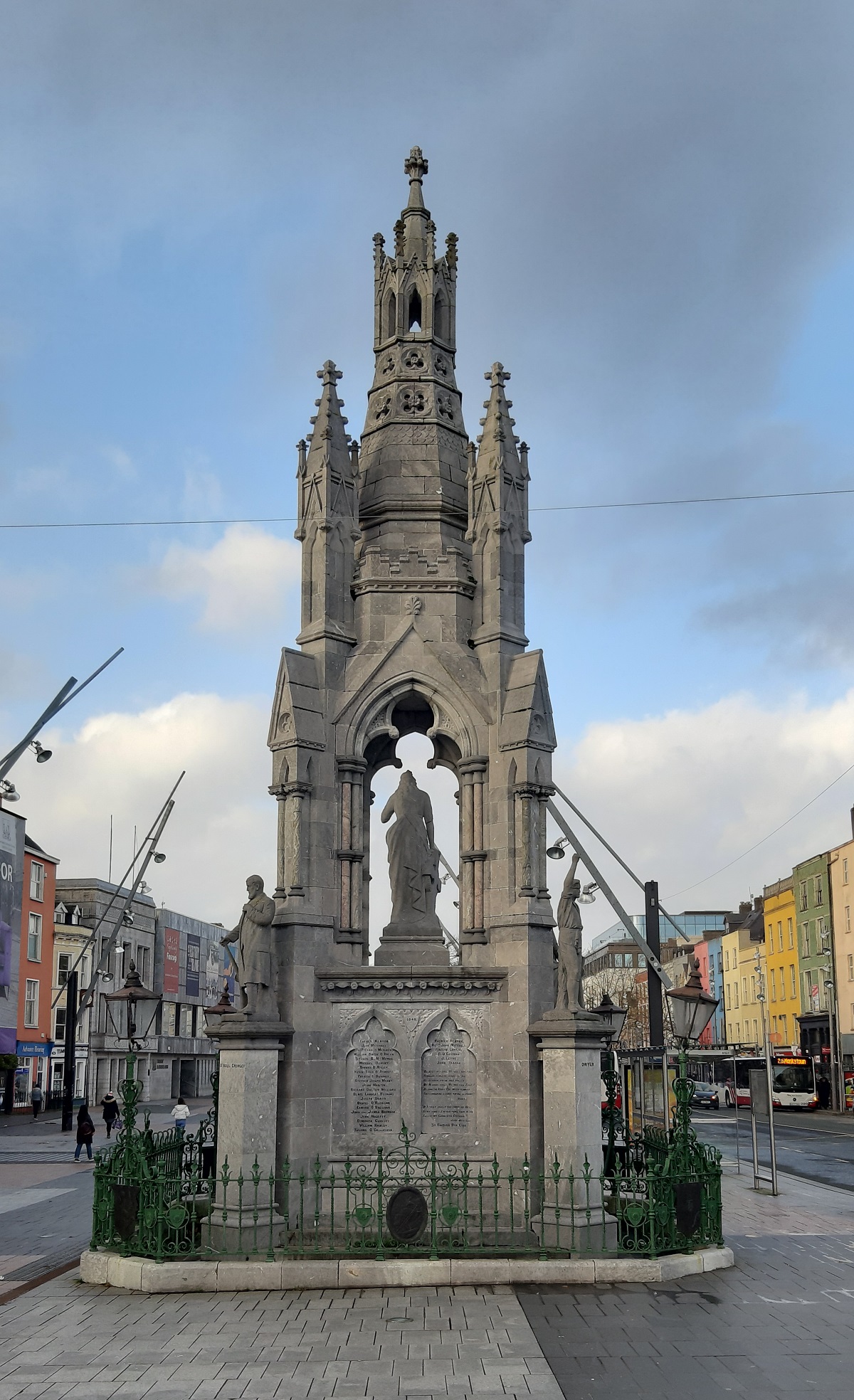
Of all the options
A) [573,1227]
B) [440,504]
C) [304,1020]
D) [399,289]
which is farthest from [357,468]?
[573,1227]

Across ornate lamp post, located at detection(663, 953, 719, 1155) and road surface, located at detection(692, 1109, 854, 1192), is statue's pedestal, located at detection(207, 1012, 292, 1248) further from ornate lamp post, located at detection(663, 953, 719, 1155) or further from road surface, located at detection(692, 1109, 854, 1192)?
road surface, located at detection(692, 1109, 854, 1192)

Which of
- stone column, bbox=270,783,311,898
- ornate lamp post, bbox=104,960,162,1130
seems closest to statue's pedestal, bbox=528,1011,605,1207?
stone column, bbox=270,783,311,898

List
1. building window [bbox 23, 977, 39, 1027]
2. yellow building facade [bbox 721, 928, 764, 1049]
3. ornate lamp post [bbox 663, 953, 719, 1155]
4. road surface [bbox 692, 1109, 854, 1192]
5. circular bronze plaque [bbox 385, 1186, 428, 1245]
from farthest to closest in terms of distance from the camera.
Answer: yellow building facade [bbox 721, 928, 764, 1049]
building window [bbox 23, 977, 39, 1027]
road surface [bbox 692, 1109, 854, 1192]
ornate lamp post [bbox 663, 953, 719, 1155]
circular bronze plaque [bbox 385, 1186, 428, 1245]

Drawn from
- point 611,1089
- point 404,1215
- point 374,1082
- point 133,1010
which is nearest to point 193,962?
point 133,1010

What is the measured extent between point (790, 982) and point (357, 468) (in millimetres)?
68645

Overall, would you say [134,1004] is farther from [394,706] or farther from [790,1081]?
[790,1081]

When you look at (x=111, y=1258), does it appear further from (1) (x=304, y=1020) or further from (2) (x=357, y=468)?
(2) (x=357, y=468)

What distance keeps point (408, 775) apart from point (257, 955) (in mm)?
3284

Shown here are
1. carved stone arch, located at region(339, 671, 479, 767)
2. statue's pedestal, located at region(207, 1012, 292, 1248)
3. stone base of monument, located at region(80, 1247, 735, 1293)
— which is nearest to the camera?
stone base of monument, located at region(80, 1247, 735, 1293)

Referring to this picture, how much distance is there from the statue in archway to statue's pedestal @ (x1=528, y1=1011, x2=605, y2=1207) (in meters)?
2.39

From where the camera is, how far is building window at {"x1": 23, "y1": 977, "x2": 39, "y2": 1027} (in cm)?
6128

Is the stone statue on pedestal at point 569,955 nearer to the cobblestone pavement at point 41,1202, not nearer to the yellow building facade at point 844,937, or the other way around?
the cobblestone pavement at point 41,1202

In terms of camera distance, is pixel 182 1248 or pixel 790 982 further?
pixel 790 982

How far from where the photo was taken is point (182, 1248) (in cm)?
1367
